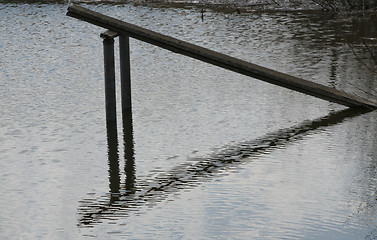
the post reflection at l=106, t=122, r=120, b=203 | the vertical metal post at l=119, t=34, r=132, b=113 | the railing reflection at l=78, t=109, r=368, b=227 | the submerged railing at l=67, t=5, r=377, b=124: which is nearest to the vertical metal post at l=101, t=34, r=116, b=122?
the submerged railing at l=67, t=5, r=377, b=124

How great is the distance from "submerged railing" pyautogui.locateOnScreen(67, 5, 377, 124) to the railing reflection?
0.32 m

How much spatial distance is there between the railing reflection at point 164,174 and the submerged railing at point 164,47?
0.32 m

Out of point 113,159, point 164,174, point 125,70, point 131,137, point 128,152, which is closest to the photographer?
point 164,174

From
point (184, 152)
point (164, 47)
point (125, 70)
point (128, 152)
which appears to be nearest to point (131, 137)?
point (128, 152)

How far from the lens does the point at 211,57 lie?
9641 millimetres

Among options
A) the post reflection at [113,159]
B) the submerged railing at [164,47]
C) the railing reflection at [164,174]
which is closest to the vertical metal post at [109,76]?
the submerged railing at [164,47]

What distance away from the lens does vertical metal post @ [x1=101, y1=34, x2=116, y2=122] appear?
922cm

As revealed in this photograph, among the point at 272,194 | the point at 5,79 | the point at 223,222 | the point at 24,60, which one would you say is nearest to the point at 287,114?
the point at 272,194

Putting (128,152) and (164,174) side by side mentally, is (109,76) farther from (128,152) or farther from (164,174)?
(164,174)

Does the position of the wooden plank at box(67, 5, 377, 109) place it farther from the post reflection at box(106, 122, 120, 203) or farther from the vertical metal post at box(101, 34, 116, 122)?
the post reflection at box(106, 122, 120, 203)

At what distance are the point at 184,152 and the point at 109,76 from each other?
179 centimetres

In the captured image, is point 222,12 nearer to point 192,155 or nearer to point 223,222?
point 192,155

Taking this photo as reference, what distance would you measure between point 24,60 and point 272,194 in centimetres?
928

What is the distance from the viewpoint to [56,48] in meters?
16.2
